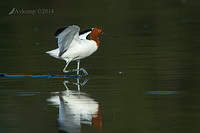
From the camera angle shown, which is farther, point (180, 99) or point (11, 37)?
point (11, 37)

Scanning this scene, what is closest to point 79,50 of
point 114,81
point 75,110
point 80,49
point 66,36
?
point 80,49

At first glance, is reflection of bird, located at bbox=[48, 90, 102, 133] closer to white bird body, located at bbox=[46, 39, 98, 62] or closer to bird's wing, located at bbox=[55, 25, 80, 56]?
bird's wing, located at bbox=[55, 25, 80, 56]

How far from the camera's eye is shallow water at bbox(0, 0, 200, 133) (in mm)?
8055

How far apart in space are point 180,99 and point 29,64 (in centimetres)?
549

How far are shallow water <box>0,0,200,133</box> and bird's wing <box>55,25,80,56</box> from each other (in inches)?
25.5

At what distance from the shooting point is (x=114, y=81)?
1122 cm

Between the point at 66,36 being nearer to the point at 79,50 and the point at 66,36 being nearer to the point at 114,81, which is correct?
the point at 79,50

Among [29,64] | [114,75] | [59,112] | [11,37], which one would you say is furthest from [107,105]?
[11,37]

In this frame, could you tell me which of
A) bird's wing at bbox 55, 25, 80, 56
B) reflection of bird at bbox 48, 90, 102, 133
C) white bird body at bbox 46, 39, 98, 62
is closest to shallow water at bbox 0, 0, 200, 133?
reflection of bird at bbox 48, 90, 102, 133

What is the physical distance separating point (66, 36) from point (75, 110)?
360 cm

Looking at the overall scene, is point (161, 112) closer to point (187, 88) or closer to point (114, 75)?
point (187, 88)

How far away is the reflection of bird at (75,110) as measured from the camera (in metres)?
7.88

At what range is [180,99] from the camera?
30.6 ft

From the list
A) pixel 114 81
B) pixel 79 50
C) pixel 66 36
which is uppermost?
pixel 66 36
